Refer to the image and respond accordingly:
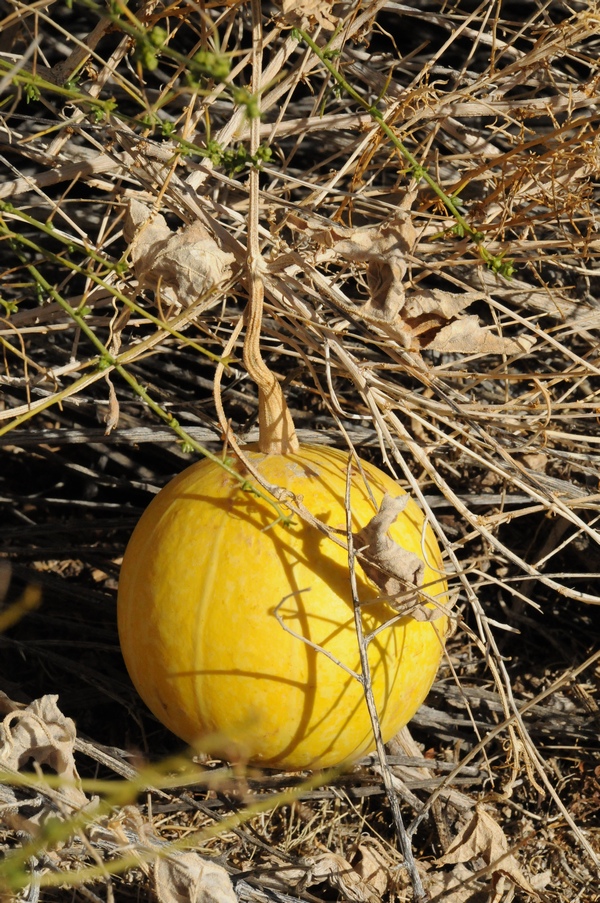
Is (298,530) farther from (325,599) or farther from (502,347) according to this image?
(502,347)

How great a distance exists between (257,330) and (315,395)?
1074mm

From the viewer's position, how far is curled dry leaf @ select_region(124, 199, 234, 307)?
1.67 meters

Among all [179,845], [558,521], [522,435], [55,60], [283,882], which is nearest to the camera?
[179,845]

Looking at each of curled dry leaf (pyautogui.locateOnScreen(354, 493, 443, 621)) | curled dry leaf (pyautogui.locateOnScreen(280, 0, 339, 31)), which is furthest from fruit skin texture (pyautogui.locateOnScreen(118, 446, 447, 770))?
curled dry leaf (pyautogui.locateOnScreen(280, 0, 339, 31))

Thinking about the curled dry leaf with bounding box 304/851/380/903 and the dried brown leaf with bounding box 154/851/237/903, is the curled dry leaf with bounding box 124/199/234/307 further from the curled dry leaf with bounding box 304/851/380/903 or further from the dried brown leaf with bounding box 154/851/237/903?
the curled dry leaf with bounding box 304/851/380/903

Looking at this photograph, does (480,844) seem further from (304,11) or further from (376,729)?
(304,11)

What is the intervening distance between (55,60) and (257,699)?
2.43 metres

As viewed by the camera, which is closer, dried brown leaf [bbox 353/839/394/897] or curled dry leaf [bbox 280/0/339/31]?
curled dry leaf [bbox 280/0/339/31]

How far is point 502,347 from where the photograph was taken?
5.78 ft

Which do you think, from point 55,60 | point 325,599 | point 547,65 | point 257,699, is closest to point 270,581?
point 325,599

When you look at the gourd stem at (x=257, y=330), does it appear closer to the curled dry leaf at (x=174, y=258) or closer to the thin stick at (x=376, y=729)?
the curled dry leaf at (x=174, y=258)

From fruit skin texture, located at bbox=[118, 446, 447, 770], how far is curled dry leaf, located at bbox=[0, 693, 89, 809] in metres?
0.22

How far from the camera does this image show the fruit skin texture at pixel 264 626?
1.77 meters


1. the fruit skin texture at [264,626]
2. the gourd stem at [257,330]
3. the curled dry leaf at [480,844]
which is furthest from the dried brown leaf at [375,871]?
the gourd stem at [257,330]
